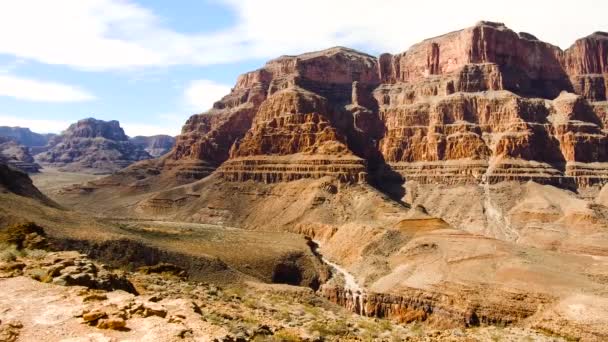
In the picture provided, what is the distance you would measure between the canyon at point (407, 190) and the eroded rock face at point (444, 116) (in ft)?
1.56

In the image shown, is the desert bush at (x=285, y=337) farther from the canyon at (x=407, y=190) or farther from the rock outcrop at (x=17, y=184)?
the rock outcrop at (x=17, y=184)

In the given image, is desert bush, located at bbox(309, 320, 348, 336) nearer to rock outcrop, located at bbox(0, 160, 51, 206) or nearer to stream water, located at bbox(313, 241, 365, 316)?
stream water, located at bbox(313, 241, 365, 316)

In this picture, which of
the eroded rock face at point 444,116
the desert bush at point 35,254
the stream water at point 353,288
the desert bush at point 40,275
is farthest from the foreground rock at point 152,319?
the eroded rock face at point 444,116

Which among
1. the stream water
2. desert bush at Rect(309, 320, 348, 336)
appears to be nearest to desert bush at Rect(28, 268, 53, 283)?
desert bush at Rect(309, 320, 348, 336)

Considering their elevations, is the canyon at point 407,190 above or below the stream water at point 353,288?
above

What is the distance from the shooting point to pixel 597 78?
497 feet

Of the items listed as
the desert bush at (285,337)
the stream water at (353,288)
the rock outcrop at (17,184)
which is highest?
the rock outcrop at (17,184)

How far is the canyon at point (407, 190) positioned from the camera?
53281mm

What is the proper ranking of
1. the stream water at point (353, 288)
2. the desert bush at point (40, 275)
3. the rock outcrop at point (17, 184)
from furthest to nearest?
the rock outcrop at point (17, 184), the stream water at point (353, 288), the desert bush at point (40, 275)

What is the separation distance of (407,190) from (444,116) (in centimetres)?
2529

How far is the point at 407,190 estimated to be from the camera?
128 meters

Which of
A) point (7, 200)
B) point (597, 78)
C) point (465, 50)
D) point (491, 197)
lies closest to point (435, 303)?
point (7, 200)

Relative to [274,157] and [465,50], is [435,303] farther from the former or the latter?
[465,50]

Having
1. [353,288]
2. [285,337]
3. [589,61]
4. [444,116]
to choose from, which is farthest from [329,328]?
[589,61]
